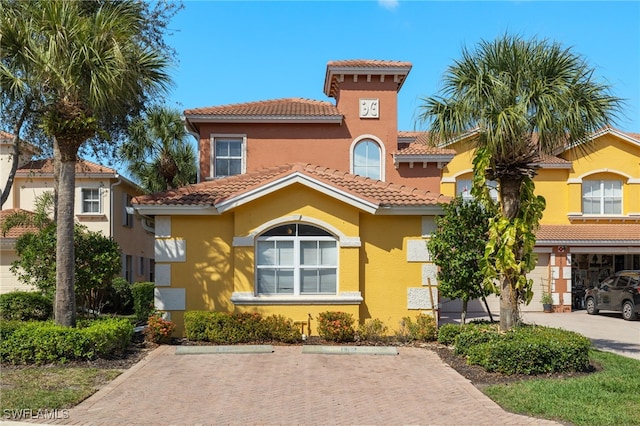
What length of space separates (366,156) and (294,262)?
24.9 feet

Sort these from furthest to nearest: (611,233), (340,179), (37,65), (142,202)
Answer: (611,233), (340,179), (142,202), (37,65)

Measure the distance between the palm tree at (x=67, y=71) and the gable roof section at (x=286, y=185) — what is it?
2.42 metres

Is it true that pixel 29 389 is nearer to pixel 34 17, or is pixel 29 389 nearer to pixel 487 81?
pixel 34 17

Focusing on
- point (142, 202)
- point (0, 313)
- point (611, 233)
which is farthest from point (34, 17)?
point (611, 233)

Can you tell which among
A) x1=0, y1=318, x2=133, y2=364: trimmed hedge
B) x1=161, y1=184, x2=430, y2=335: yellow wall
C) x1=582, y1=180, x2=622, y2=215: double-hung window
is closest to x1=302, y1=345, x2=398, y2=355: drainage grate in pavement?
x1=161, y1=184, x2=430, y2=335: yellow wall

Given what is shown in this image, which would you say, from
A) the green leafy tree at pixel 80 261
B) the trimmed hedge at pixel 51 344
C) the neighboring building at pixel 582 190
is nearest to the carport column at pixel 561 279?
the neighboring building at pixel 582 190

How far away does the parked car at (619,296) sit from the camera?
74.1 ft

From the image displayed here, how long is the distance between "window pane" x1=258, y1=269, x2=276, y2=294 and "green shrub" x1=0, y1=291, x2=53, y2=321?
20.3ft

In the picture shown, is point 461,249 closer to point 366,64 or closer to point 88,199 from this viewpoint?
point 366,64

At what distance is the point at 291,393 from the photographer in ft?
32.2

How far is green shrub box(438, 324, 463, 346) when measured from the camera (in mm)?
13891

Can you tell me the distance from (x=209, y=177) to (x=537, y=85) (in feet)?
38.6

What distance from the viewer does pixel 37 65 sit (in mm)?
12477

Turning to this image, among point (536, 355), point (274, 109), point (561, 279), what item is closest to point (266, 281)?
point (536, 355)
